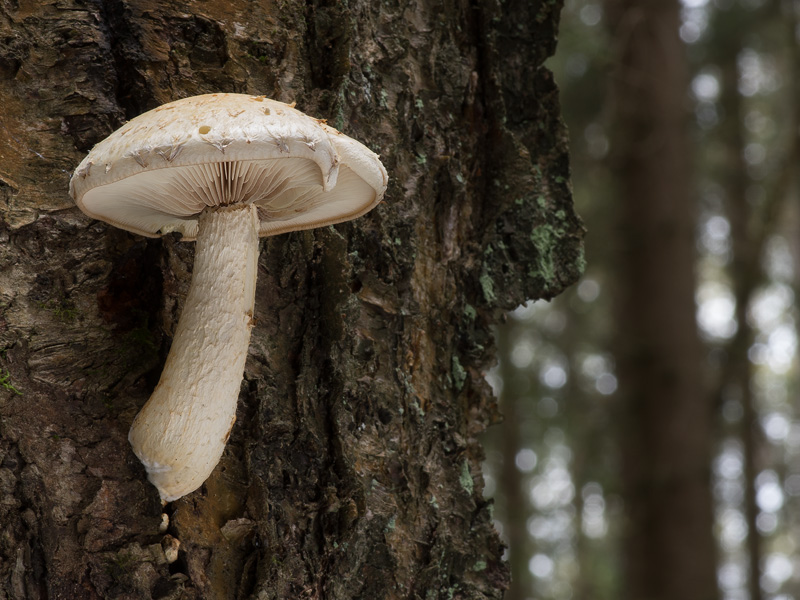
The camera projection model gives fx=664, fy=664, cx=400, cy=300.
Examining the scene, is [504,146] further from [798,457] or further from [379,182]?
[798,457]

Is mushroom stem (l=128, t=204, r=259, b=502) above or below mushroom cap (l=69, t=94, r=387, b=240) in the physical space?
below

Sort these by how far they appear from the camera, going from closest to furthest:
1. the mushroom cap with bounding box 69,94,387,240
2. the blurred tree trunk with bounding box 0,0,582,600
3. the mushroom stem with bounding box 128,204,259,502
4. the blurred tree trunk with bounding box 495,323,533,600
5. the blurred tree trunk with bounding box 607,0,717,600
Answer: the mushroom cap with bounding box 69,94,387,240 < the mushroom stem with bounding box 128,204,259,502 < the blurred tree trunk with bounding box 0,0,582,600 < the blurred tree trunk with bounding box 607,0,717,600 < the blurred tree trunk with bounding box 495,323,533,600

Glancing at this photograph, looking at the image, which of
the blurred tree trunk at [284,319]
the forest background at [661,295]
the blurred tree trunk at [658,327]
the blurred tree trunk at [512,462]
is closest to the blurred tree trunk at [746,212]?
the forest background at [661,295]

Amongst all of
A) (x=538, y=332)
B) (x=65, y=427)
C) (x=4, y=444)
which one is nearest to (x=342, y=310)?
(x=65, y=427)

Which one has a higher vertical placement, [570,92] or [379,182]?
[570,92]

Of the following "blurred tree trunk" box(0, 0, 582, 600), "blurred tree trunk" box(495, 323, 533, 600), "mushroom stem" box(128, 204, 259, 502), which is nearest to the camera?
"mushroom stem" box(128, 204, 259, 502)

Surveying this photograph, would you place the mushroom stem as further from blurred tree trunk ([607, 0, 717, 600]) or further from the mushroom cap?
blurred tree trunk ([607, 0, 717, 600])

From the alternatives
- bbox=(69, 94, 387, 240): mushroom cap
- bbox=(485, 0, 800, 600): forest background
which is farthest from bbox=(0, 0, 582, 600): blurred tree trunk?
bbox=(485, 0, 800, 600): forest background
